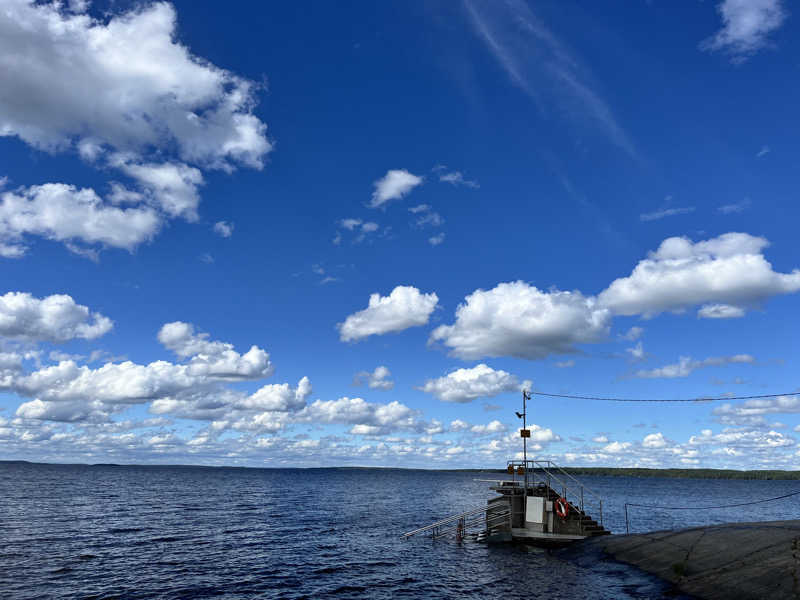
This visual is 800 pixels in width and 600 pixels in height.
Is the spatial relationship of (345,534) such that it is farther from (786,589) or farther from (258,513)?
(786,589)

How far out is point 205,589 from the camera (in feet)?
95.9

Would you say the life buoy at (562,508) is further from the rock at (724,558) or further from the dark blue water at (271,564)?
the rock at (724,558)

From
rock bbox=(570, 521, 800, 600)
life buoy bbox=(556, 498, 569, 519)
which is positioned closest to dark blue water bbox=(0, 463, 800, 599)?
rock bbox=(570, 521, 800, 600)

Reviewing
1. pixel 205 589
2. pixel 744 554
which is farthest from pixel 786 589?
pixel 205 589

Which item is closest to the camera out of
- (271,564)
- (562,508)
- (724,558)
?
(724,558)

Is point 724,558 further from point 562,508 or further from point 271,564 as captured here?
point 271,564

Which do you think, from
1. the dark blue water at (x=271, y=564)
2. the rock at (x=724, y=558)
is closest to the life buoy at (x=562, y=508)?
the dark blue water at (x=271, y=564)

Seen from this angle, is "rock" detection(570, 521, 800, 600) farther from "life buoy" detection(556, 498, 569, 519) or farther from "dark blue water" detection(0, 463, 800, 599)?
"life buoy" detection(556, 498, 569, 519)

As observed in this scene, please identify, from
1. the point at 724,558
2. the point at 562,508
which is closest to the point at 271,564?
the point at 562,508

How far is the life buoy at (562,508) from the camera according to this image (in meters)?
39.4

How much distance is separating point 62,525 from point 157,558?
→ 82.7 feet

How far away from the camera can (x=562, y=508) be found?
3944 cm

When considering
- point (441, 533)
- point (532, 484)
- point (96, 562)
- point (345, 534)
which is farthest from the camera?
point (345, 534)

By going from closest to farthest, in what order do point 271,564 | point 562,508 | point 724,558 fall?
1. point 724,558
2. point 271,564
3. point 562,508
